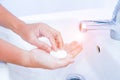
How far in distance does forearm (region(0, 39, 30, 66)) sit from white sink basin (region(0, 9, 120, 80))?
5.6 inches

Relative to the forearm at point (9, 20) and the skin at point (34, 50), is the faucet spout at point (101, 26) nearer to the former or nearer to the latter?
the skin at point (34, 50)

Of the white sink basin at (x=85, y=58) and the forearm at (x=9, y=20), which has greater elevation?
the forearm at (x=9, y=20)

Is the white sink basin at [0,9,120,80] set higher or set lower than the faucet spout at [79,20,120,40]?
lower

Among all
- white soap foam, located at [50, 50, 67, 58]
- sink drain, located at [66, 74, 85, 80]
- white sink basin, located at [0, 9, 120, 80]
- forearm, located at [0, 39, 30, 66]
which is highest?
forearm, located at [0, 39, 30, 66]

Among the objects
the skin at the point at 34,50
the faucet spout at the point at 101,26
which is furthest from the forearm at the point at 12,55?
the faucet spout at the point at 101,26

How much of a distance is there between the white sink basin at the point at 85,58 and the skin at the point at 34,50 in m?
0.08

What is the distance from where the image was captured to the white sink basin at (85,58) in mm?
728

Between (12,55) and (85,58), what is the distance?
376 mm

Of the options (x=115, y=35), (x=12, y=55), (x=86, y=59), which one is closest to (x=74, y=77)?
(x=86, y=59)

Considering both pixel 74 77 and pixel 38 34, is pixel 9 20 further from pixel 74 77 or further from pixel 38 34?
pixel 74 77

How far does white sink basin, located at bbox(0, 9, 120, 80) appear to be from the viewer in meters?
0.73

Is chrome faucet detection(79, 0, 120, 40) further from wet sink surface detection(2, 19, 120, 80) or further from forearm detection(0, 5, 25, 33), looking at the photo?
forearm detection(0, 5, 25, 33)

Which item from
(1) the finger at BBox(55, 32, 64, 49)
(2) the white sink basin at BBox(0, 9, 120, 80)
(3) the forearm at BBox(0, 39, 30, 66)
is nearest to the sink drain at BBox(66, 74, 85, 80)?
(2) the white sink basin at BBox(0, 9, 120, 80)

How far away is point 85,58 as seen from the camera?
88cm
